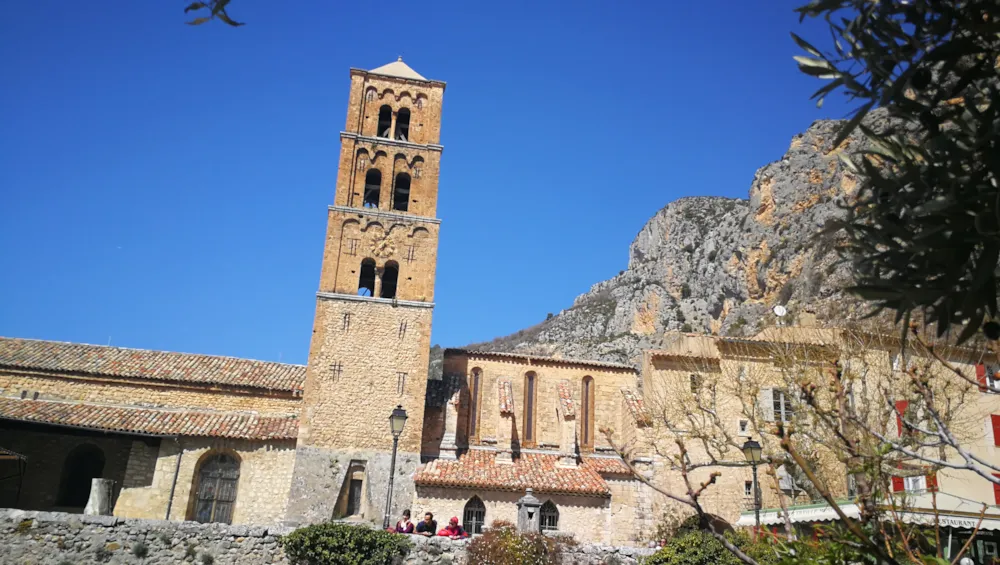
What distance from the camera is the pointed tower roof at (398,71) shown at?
30891mm

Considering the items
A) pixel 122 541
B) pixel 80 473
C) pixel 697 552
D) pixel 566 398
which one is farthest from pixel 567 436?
pixel 80 473

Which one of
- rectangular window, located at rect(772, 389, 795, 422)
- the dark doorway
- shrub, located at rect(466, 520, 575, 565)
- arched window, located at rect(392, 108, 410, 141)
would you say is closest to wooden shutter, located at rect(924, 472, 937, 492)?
shrub, located at rect(466, 520, 575, 565)

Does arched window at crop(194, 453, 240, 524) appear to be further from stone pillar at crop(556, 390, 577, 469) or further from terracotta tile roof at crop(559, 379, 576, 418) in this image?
terracotta tile roof at crop(559, 379, 576, 418)

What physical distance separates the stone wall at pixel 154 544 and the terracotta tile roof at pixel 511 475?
748 cm

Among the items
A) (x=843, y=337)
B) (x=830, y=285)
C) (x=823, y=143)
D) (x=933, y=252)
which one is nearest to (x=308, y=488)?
(x=843, y=337)

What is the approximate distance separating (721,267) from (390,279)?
50.6 metres

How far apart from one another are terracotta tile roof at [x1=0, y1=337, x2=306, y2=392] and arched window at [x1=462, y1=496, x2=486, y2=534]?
817cm

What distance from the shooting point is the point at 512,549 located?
1731cm

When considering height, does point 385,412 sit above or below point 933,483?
above

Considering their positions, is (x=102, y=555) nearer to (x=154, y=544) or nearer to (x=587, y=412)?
(x=154, y=544)

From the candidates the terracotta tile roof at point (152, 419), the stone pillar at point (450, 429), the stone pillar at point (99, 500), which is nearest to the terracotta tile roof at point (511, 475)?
the stone pillar at point (450, 429)

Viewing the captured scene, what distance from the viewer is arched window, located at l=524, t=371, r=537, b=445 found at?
29.7m

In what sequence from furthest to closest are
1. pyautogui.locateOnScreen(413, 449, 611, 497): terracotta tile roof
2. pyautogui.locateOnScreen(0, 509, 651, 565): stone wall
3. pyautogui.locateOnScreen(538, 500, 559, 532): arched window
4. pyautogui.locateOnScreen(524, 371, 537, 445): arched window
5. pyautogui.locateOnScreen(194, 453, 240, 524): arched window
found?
pyautogui.locateOnScreen(524, 371, 537, 445): arched window < pyautogui.locateOnScreen(538, 500, 559, 532): arched window < pyautogui.locateOnScreen(413, 449, 611, 497): terracotta tile roof < pyautogui.locateOnScreen(194, 453, 240, 524): arched window < pyautogui.locateOnScreen(0, 509, 651, 565): stone wall

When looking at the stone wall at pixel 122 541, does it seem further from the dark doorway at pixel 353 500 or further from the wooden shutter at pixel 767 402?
the wooden shutter at pixel 767 402
